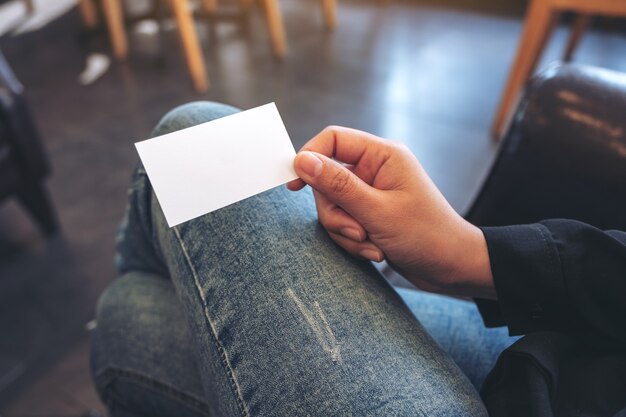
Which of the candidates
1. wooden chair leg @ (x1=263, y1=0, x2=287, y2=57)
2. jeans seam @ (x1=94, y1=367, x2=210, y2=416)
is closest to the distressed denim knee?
jeans seam @ (x1=94, y1=367, x2=210, y2=416)

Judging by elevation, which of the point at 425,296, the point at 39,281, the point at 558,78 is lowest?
the point at 39,281

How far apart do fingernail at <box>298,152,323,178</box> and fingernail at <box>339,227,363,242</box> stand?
6cm

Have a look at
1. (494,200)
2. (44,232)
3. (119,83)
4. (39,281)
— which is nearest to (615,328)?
(494,200)

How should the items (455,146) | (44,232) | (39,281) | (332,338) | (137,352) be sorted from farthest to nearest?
(455,146)
(44,232)
(39,281)
(137,352)
(332,338)

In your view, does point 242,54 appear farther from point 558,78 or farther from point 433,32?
point 558,78

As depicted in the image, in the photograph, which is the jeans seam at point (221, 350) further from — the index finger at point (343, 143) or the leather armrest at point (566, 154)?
the leather armrest at point (566, 154)

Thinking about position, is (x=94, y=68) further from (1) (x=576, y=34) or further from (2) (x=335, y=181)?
(1) (x=576, y=34)

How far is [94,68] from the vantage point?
2092mm

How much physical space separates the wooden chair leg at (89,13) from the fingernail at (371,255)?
8.00 feet

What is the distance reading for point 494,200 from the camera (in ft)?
2.12

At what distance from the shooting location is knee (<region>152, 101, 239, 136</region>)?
21.7 inches

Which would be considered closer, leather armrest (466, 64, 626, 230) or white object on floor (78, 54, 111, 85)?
leather armrest (466, 64, 626, 230)

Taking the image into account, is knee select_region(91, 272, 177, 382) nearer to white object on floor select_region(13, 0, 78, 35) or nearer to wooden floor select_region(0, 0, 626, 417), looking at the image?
wooden floor select_region(0, 0, 626, 417)

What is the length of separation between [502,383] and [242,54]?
2103mm
